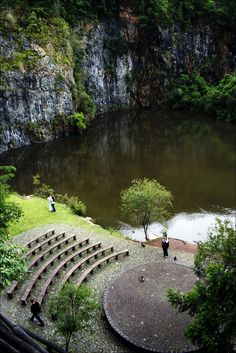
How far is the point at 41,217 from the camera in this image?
38.7 metres

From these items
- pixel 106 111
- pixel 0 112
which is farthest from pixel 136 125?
pixel 0 112

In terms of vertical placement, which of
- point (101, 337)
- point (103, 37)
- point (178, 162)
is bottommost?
point (101, 337)

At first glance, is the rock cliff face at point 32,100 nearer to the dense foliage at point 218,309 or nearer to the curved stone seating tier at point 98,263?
the curved stone seating tier at point 98,263

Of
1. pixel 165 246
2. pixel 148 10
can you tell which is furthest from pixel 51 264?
pixel 148 10

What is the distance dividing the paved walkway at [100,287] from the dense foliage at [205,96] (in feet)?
154

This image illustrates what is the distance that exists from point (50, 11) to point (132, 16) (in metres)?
21.7

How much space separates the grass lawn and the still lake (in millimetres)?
4345

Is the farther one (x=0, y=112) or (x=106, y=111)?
(x=106, y=111)

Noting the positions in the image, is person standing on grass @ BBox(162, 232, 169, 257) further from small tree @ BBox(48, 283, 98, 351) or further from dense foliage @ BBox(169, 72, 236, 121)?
dense foliage @ BBox(169, 72, 236, 121)

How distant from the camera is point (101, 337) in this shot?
2366 centimetres

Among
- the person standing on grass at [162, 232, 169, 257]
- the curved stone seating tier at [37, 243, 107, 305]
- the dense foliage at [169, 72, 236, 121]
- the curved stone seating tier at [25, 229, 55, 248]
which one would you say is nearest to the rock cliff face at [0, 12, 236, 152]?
the dense foliage at [169, 72, 236, 121]

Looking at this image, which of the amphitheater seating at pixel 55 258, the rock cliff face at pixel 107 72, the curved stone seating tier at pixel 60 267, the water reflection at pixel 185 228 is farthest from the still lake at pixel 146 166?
the curved stone seating tier at pixel 60 267

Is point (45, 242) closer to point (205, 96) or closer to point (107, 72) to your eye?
point (107, 72)

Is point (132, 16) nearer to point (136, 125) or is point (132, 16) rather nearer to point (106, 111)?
point (106, 111)
